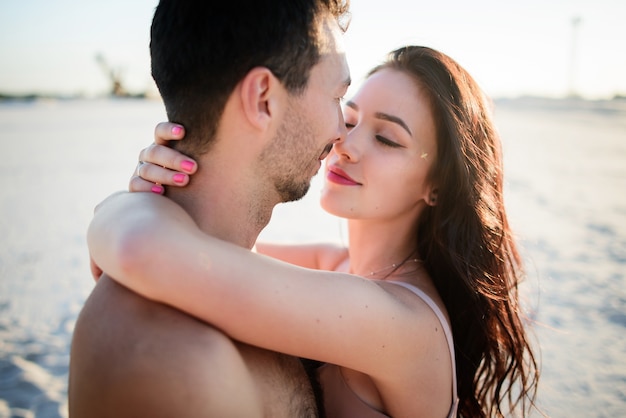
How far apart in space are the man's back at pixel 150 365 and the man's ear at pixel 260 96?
2.61 feet

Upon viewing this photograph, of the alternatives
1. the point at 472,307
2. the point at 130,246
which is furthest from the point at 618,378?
the point at 130,246

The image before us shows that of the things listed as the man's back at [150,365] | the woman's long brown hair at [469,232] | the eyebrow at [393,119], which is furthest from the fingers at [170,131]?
the woman's long brown hair at [469,232]

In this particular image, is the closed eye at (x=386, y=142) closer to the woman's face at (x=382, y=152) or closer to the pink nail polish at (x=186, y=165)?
the woman's face at (x=382, y=152)

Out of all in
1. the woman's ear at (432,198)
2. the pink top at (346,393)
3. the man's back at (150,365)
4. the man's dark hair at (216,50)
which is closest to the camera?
the man's back at (150,365)

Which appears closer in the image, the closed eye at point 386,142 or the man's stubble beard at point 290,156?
the man's stubble beard at point 290,156

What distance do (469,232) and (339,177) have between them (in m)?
0.81

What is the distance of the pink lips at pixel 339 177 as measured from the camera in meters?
2.72

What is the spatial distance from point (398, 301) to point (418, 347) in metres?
0.22

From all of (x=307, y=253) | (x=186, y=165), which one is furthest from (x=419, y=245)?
(x=186, y=165)

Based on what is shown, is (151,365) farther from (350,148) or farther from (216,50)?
(350,148)

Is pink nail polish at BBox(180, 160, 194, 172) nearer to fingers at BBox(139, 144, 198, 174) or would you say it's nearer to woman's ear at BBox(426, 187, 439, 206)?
fingers at BBox(139, 144, 198, 174)

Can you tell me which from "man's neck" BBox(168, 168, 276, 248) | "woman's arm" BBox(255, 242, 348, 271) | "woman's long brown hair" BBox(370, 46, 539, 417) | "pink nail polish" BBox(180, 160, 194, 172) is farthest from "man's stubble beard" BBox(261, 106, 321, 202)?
"woman's arm" BBox(255, 242, 348, 271)

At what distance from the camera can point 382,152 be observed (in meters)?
2.67

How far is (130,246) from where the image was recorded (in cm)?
144
